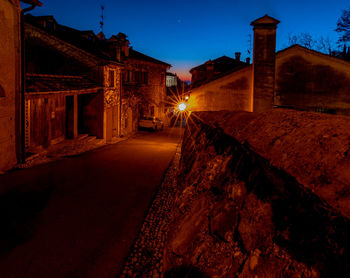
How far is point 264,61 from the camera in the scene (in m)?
12.2

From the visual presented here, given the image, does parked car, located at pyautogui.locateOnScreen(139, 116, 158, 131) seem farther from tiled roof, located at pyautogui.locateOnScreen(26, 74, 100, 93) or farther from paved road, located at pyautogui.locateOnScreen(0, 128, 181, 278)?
paved road, located at pyautogui.locateOnScreen(0, 128, 181, 278)

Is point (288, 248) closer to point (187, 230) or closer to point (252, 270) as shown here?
point (252, 270)

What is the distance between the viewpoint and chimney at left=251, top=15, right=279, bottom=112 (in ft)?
39.3

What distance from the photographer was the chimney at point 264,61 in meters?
12.0

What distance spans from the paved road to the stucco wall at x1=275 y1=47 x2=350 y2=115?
25.5 ft

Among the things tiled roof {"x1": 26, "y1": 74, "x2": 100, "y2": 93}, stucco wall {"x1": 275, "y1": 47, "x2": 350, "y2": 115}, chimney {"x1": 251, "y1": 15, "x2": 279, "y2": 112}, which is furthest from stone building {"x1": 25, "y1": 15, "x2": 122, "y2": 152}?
stucco wall {"x1": 275, "y1": 47, "x2": 350, "y2": 115}

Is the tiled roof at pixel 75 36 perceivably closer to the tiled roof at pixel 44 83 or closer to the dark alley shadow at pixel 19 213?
the tiled roof at pixel 44 83

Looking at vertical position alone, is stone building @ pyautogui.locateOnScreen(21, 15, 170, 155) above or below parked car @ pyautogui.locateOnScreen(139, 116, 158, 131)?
above

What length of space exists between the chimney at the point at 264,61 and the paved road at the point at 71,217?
636cm

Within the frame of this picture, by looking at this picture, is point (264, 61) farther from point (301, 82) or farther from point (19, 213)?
point (19, 213)

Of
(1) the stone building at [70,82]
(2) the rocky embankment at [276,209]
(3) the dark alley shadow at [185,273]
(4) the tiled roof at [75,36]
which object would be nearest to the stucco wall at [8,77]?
(1) the stone building at [70,82]

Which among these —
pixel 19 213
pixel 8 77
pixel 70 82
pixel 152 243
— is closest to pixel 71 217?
pixel 19 213

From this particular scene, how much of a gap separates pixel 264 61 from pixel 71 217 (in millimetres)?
10749

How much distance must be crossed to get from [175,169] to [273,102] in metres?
5.91
